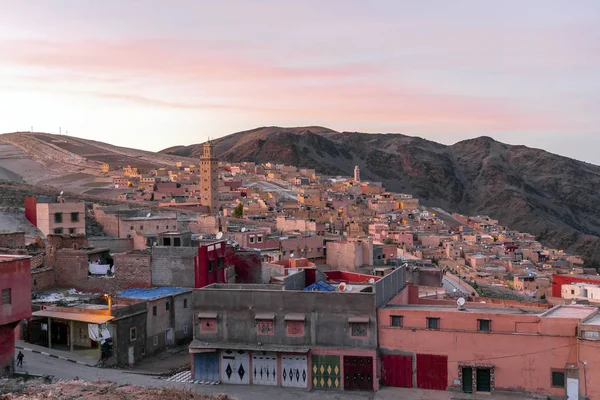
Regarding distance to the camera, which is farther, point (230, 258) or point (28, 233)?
point (28, 233)

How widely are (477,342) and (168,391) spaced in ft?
27.2

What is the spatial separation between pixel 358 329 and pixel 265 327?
101 inches

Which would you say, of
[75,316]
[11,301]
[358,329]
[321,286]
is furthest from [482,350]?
[11,301]

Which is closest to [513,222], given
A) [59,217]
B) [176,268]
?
[59,217]

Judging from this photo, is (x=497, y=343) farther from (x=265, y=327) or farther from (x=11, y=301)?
(x=11, y=301)

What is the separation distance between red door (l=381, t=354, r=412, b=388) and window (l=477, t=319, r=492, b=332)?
2002mm

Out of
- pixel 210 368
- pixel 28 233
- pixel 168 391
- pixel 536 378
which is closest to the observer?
pixel 168 391

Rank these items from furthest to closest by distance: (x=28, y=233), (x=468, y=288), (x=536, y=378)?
1. (x=468, y=288)
2. (x=28, y=233)
3. (x=536, y=378)

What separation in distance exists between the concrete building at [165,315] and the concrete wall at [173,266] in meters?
0.38

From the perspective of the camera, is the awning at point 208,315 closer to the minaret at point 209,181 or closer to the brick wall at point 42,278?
the brick wall at point 42,278

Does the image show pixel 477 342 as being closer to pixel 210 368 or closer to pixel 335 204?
pixel 210 368

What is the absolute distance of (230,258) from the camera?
26.8 metres

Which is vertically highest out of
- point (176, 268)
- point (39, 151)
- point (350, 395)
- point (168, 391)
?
point (39, 151)

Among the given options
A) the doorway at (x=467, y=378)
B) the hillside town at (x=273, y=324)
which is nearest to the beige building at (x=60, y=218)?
the hillside town at (x=273, y=324)
